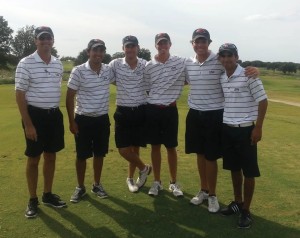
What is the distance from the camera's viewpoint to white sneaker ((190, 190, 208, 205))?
5.93 m

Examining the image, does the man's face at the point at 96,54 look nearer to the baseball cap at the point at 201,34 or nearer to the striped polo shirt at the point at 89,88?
the striped polo shirt at the point at 89,88

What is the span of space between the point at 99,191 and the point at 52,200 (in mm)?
773

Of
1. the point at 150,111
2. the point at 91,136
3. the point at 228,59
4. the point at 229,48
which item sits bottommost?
the point at 91,136

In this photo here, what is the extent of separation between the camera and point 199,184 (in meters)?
6.85

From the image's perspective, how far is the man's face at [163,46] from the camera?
6207 millimetres

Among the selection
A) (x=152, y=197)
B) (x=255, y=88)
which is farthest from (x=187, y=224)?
(x=255, y=88)

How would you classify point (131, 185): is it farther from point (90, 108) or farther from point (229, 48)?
point (229, 48)

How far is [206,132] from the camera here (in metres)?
5.91

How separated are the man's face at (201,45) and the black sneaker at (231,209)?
224cm

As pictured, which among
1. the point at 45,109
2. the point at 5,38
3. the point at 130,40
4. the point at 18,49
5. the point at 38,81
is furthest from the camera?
the point at 18,49

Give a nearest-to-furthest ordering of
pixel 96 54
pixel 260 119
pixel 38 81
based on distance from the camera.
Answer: pixel 260 119, pixel 38 81, pixel 96 54

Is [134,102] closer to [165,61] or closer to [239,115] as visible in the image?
[165,61]

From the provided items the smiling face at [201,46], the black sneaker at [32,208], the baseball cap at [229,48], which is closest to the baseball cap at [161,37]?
A: the smiling face at [201,46]

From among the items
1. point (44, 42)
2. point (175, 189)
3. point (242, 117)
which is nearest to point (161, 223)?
point (175, 189)
